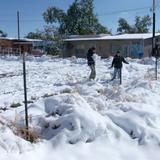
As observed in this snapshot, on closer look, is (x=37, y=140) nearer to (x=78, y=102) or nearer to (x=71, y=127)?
(x=71, y=127)

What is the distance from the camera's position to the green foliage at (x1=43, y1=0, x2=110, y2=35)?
75812 mm

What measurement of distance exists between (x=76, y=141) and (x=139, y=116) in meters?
1.58

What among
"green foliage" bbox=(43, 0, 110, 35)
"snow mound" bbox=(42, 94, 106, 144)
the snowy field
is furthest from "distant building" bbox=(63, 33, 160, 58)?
"snow mound" bbox=(42, 94, 106, 144)

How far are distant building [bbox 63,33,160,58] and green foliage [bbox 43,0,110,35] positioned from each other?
18744 mm

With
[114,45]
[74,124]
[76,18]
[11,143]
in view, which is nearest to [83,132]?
[74,124]

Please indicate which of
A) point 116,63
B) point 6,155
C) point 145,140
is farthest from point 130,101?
point 116,63

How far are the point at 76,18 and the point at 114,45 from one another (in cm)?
2461

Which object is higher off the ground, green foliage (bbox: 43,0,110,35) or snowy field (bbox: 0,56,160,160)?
green foliage (bbox: 43,0,110,35)

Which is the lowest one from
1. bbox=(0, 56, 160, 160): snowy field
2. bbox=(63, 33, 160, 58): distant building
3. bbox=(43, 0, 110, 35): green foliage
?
bbox=(0, 56, 160, 160): snowy field

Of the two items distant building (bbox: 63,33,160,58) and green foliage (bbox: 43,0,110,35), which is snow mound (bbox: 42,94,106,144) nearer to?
distant building (bbox: 63,33,160,58)

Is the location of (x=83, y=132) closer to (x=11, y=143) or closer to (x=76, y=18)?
(x=11, y=143)

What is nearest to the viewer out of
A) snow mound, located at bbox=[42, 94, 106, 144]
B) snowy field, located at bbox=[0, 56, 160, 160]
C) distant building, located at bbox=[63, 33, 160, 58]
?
snowy field, located at bbox=[0, 56, 160, 160]

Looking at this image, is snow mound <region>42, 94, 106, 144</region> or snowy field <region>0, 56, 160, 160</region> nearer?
snowy field <region>0, 56, 160, 160</region>

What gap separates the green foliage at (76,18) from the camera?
75.8m
